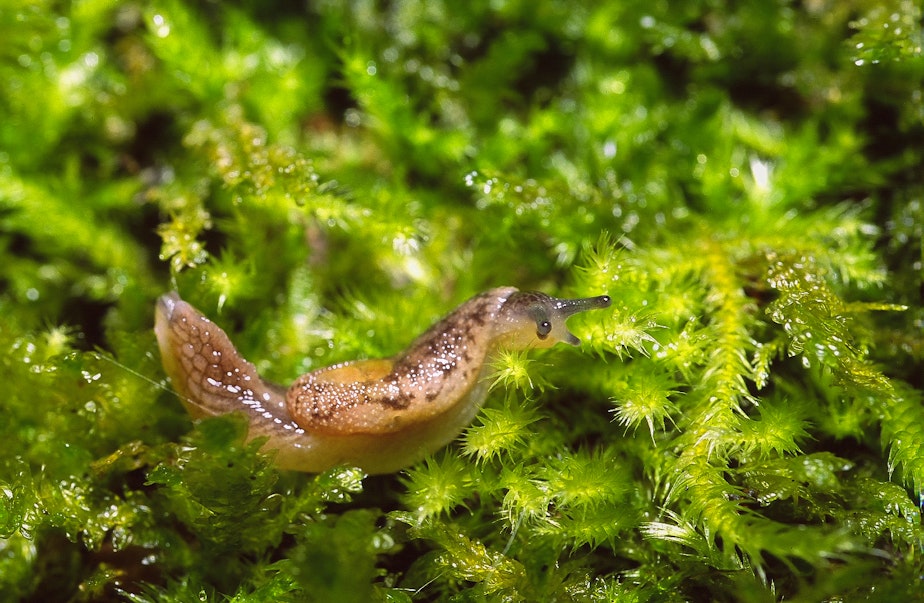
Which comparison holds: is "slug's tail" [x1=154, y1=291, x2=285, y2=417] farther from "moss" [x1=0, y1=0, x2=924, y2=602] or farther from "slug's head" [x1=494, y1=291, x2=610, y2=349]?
"slug's head" [x1=494, y1=291, x2=610, y2=349]

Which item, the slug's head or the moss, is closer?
the moss

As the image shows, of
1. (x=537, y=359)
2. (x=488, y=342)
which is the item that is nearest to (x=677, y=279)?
(x=537, y=359)

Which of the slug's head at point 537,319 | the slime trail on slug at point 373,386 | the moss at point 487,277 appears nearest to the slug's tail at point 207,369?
the slime trail on slug at point 373,386

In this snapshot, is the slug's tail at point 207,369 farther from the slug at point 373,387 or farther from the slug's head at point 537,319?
the slug's head at point 537,319

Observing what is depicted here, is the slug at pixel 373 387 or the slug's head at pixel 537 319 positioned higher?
the slug's head at pixel 537 319

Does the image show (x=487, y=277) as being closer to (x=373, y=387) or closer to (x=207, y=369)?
(x=373, y=387)

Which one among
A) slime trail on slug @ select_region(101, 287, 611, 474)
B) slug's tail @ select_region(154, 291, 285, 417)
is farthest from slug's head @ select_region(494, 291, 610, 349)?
slug's tail @ select_region(154, 291, 285, 417)

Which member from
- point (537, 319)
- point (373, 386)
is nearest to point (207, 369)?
point (373, 386)

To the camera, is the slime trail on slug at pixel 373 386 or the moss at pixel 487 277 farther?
the slime trail on slug at pixel 373 386
